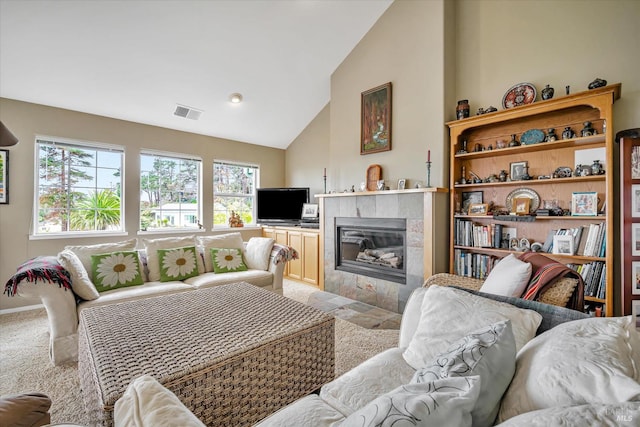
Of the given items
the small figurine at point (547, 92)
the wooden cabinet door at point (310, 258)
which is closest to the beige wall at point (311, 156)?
the wooden cabinet door at point (310, 258)

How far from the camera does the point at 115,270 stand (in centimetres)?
267

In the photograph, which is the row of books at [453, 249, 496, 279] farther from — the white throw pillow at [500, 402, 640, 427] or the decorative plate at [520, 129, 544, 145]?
the white throw pillow at [500, 402, 640, 427]

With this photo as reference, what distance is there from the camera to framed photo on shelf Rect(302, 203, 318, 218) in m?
4.66

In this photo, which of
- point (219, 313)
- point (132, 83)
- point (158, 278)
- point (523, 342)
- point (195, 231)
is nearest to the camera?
point (523, 342)

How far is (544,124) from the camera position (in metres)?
2.61

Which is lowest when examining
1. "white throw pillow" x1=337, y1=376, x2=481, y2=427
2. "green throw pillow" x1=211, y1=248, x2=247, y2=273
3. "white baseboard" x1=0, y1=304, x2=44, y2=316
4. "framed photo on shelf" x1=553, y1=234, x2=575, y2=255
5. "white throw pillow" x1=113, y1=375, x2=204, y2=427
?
"white baseboard" x1=0, y1=304, x2=44, y2=316

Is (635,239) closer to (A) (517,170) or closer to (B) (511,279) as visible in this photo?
(A) (517,170)

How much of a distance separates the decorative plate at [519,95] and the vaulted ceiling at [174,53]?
5.85 feet

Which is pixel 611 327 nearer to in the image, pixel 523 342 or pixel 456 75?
pixel 523 342

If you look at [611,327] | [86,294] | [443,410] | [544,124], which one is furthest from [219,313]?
[544,124]

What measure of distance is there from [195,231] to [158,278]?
1713mm

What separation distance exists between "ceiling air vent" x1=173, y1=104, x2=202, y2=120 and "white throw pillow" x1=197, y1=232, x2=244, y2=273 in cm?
186

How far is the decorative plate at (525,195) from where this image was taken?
266 centimetres

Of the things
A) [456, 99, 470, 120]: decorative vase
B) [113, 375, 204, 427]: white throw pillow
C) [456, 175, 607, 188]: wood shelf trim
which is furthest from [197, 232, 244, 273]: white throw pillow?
[456, 99, 470, 120]: decorative vase
